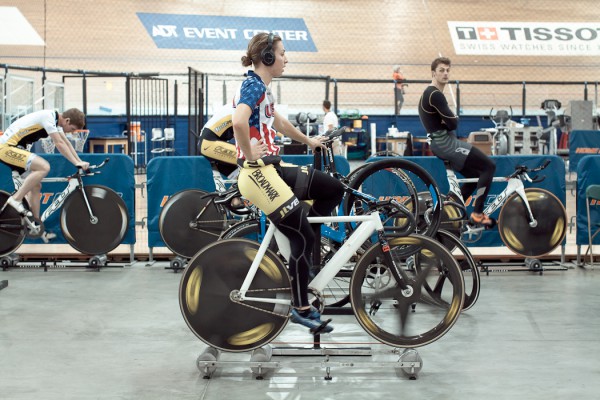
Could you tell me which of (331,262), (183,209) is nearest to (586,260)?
(183,209)

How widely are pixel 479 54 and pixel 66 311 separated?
2236 centimetres

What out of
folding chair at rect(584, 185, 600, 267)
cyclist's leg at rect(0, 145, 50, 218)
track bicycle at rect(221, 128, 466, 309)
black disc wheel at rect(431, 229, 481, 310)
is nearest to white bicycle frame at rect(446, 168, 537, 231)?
folding chair at rect(584, 185, 600, 267)

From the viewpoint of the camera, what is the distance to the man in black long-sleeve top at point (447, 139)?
687 centimetres

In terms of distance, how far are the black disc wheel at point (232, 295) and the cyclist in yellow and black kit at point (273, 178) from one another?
0.12m

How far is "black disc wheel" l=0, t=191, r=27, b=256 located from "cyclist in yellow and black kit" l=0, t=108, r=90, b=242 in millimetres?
99

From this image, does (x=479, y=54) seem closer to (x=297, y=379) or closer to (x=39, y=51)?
(x=39, y=51)

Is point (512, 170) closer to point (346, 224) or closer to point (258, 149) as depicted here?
point (346, 224)

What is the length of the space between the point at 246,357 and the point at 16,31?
22561 mm

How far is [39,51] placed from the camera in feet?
82.5

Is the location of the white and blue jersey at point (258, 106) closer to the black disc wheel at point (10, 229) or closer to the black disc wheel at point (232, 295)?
the black disc wheel at point (232, 295)

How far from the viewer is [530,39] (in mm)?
26766

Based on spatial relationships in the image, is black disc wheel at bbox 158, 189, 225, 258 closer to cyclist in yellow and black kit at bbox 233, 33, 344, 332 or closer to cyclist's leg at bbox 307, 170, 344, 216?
cyclist's leg at bbox 307, 170, 344, 216

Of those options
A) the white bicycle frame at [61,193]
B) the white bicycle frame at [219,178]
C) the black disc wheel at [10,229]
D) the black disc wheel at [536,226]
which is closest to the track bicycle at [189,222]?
the white bicycle frame at [219,178]

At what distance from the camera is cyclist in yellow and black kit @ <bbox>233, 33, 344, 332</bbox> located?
13.8 feet
